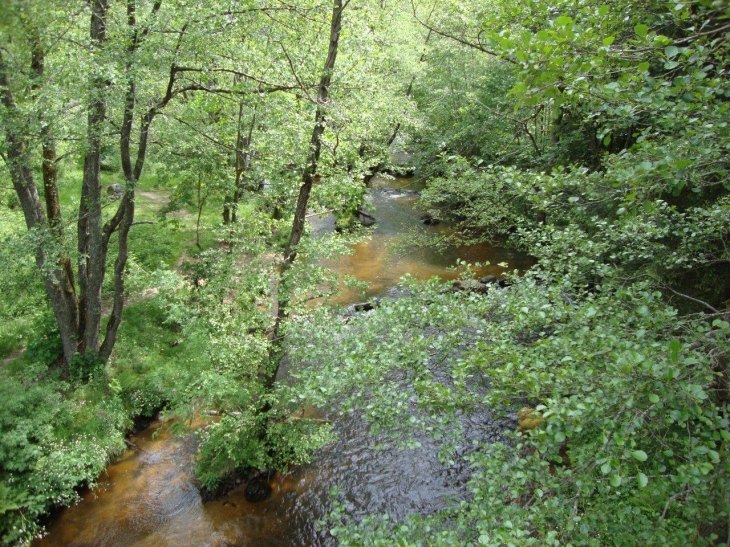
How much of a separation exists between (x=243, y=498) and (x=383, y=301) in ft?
18.5

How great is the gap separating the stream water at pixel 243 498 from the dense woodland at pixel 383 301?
48cm

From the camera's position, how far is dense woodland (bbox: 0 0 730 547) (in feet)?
11.0

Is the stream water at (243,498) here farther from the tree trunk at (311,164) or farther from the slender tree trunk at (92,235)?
the slender tree trunk at (92,235)

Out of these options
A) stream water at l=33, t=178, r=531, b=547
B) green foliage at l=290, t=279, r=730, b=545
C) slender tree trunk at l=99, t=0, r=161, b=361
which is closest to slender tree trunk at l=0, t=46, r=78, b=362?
slender tree trunk at l=99, t=0, r=161, b=361

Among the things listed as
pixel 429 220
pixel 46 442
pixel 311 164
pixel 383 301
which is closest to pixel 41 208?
pixel 46 442

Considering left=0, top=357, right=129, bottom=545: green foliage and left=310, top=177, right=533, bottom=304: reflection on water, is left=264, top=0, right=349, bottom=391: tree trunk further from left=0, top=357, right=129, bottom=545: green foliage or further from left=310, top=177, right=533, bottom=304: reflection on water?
left=310, top=177, right=533, bottom=304: reflection on water

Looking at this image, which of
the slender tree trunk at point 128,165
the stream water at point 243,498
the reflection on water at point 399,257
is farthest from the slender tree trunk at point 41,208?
the reflection on water at point 399,257

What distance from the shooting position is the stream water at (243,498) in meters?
7.93

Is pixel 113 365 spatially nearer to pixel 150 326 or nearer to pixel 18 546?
pixel 150 326

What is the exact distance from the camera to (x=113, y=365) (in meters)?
10.8

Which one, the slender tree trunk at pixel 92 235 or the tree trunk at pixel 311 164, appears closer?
the tree trunk at pixel 311 164

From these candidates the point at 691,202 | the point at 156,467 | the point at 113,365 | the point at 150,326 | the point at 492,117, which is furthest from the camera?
the point at 492,117

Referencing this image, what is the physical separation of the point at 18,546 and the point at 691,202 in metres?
12.8

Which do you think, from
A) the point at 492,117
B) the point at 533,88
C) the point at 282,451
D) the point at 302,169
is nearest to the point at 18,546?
the point at 282,451
